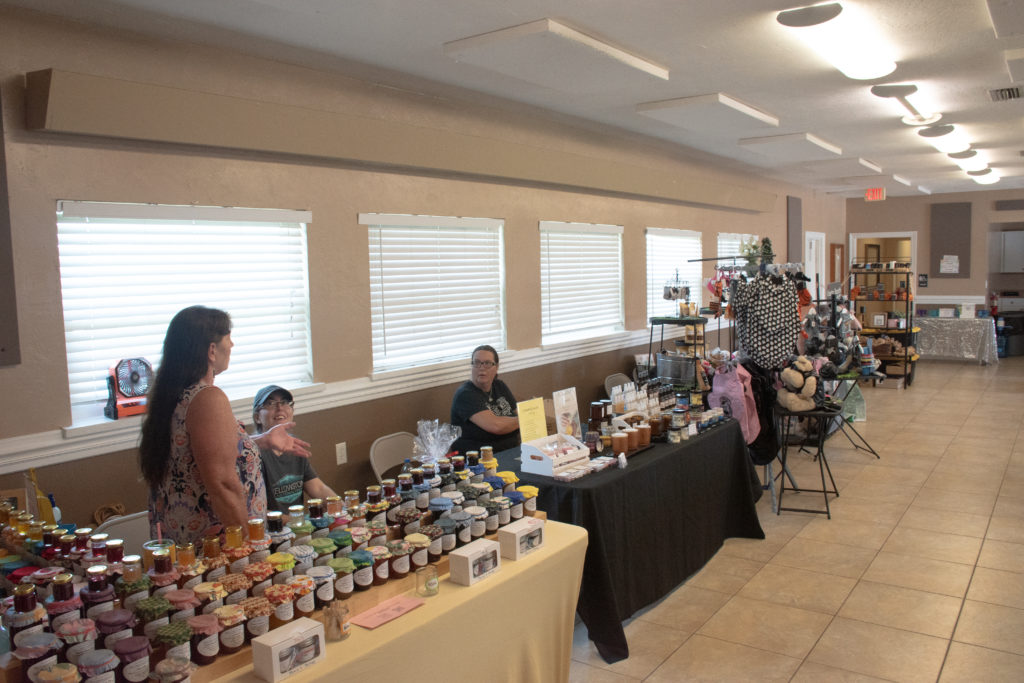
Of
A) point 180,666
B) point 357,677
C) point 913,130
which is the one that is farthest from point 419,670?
point 913,130

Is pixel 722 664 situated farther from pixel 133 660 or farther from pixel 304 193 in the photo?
pixel 304 193

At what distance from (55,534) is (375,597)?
2.84 feet

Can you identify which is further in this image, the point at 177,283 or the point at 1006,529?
the point at 1006,529

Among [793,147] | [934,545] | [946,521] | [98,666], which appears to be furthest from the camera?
[793,147]

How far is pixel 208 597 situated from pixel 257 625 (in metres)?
0.13

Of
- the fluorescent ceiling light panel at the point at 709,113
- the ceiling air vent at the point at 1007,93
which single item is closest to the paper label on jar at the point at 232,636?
the fluorescent ceiling light panel at the point at 709,113

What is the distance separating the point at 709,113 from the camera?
5406 mm

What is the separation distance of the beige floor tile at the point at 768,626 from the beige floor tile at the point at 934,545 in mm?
1171

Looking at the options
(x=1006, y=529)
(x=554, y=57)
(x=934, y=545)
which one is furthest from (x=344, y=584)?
(x=1006, y=529)

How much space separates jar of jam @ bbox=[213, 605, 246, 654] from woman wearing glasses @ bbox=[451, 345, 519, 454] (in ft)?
8.66

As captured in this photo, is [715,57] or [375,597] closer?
[375,597]

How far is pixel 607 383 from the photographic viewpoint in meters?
6.43

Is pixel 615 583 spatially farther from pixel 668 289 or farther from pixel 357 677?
pixel 668 289

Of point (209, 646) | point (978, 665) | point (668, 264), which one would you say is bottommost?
point (978, 665)
